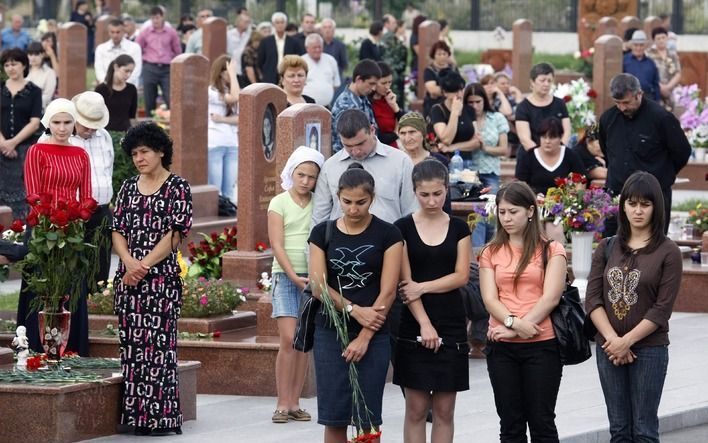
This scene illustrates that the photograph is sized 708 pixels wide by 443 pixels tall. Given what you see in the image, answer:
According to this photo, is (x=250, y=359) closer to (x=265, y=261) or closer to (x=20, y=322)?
(x=20, y=322)

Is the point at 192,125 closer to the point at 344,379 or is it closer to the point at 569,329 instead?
the point at 344,379

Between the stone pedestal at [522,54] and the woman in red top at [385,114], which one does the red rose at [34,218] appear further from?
the stone pedestal at [522,54]

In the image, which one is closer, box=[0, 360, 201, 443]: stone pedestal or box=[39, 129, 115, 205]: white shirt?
box=[0, 360, 201, 443]: stone pedestal

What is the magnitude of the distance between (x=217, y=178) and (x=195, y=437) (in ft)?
30.9

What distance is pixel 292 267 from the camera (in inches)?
415

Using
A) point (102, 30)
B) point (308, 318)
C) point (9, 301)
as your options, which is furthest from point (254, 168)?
point (102, 30)

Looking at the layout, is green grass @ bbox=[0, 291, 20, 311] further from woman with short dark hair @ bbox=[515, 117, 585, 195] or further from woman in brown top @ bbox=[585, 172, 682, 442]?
woman in brown top @ bbox=[585, 172, 682, 442]

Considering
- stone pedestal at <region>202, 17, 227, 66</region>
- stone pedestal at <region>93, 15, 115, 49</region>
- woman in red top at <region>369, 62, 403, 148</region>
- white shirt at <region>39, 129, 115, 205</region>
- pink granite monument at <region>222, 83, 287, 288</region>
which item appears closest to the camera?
white shirt at <region>39, 129, 115, 205</region>

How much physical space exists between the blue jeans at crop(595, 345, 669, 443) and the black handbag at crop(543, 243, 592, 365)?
150 millimetres

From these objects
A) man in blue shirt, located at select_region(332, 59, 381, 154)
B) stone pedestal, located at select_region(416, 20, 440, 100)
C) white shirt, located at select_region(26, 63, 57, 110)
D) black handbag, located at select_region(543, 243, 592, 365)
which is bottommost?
black handbag, located at select_region(543, 243, 592, 365)

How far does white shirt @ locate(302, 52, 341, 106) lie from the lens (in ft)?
73.8

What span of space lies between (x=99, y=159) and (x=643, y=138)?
4.34 metres

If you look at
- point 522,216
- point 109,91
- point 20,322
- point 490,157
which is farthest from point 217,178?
point 522,216

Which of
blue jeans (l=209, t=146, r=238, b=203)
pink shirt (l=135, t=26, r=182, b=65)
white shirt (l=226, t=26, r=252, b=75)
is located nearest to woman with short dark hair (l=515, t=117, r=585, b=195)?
blue jeans (l=209, t=146, r=238, b=203)
